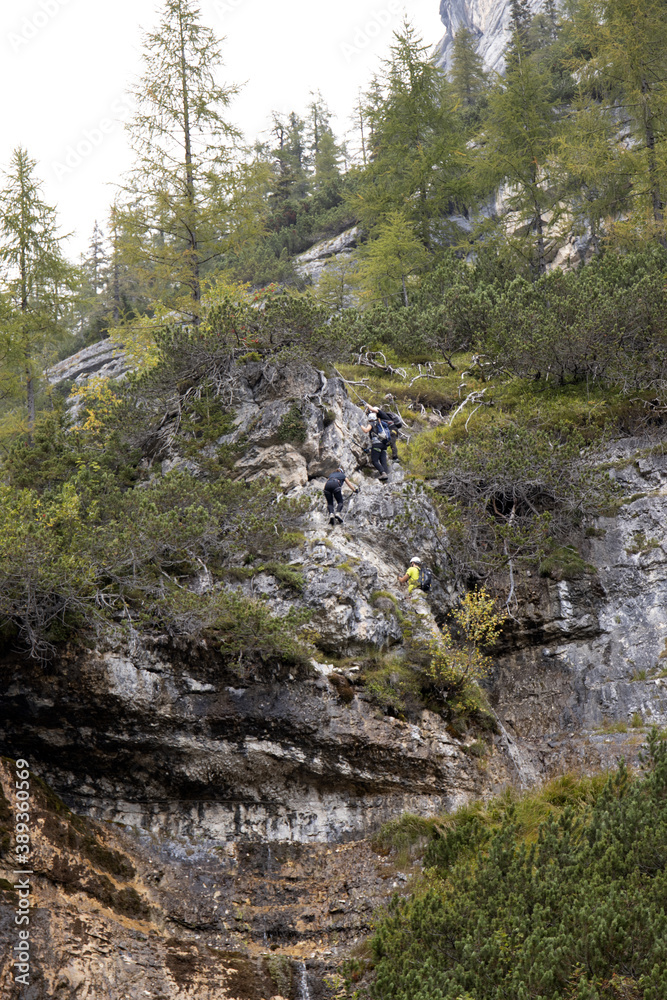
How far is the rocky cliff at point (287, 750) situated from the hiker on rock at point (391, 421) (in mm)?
1881

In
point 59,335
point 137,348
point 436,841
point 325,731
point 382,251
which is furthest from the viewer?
point 382,251

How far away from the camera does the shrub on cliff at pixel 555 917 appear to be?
19.5 feet

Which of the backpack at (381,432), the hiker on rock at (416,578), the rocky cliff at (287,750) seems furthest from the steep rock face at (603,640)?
the backpack at (381,432)

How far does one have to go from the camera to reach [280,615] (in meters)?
11.9

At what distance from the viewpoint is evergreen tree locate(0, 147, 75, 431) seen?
18.7 metres

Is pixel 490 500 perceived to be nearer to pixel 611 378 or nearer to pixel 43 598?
pixel 611 378

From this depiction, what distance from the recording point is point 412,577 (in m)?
13.3

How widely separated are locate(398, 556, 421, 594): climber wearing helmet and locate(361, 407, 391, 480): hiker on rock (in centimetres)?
242

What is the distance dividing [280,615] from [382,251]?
52.8 ft

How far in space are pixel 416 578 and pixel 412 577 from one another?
84mm

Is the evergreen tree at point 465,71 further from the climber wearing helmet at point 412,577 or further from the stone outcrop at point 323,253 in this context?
the climber wearing helmet at point 412,577

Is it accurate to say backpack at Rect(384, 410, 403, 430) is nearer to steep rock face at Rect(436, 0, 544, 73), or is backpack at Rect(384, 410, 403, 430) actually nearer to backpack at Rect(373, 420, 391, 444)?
backpack at Rect(373, 420, 391, 444)

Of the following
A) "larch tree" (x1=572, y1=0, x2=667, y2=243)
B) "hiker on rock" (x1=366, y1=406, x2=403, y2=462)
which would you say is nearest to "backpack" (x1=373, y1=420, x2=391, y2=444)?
"hiker on rock" (x1=366, y1=406, x2=403, y2=462)

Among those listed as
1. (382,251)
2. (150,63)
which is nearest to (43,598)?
(150,63)
